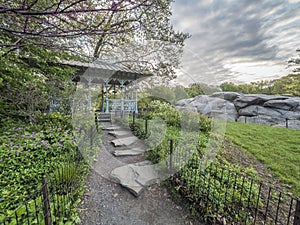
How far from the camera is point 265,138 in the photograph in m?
5.81

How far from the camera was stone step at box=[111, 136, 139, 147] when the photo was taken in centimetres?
434

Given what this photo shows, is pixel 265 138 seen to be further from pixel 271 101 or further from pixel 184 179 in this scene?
pixel 271 101

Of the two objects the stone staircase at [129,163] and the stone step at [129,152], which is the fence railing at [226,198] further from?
the stone step at [129,152]

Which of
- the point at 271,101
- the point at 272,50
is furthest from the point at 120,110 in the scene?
the point at 271,101

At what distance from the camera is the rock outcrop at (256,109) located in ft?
30.2

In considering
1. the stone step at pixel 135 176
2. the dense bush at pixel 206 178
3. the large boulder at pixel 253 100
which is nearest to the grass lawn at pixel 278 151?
the dense bush at pixel 206 178

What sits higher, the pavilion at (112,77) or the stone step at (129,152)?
the pavilion at (112,77)

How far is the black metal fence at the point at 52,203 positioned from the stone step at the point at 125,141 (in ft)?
5.82

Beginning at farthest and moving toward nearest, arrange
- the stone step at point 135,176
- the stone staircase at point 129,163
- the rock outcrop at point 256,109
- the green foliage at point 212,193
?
the rock outcrop at point 256,109 < the stone staircase at point 129,163 < the stone step at point 135,176 < the green foliage at point 212,193

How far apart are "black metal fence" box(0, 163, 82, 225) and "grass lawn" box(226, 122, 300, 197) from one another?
4.01 meters

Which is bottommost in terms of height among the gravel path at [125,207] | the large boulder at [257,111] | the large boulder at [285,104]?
the gravel path at [125,207]

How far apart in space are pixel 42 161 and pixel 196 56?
177 inches

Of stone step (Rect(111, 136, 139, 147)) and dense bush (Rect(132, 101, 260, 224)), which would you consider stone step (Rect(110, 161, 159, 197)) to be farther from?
stone step (Rect(111, 136, 139, 147))

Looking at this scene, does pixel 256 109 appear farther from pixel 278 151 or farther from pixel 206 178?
pixel 206 178
